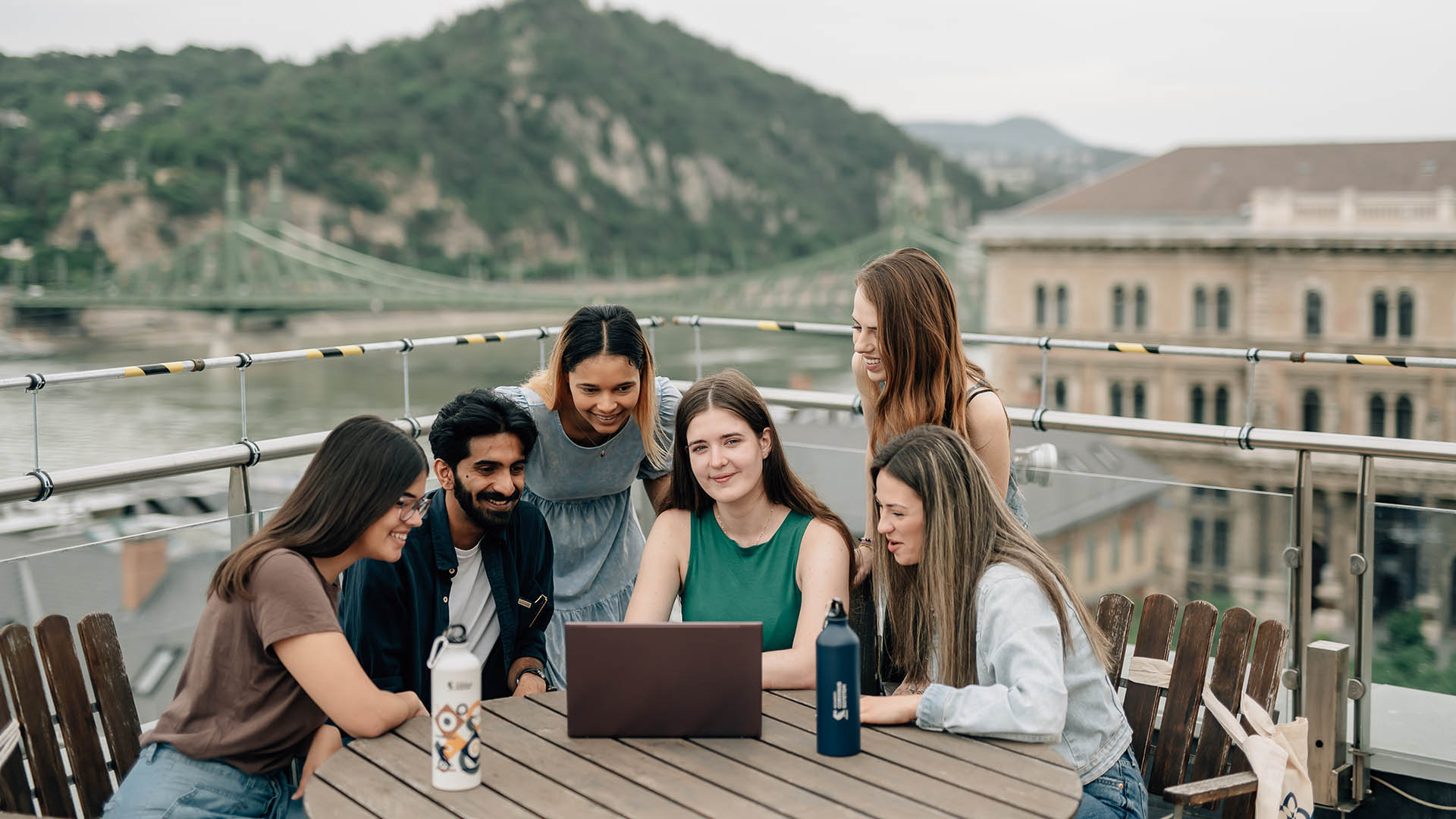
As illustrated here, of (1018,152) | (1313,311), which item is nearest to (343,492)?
(1313,311)

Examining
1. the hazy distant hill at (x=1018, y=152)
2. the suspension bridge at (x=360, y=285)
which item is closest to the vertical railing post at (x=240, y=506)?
the suspension bridge at (x=360, y=285)

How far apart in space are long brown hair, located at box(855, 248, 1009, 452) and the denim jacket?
1.32 feet

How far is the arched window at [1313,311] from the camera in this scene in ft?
173

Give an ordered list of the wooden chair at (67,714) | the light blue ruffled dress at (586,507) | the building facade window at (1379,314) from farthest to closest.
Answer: the building facade window at (1379,314), the light blue ruffled dress at (586,507), the wooden chair at (67,714)

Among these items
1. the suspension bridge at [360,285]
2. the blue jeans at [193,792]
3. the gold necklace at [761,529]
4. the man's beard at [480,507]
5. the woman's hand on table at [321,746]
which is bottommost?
the blue jeans at [193,792]

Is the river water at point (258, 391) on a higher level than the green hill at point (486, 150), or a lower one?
lower

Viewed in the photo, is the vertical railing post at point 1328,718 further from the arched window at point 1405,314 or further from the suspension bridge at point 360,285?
the arched window at point 1405,314

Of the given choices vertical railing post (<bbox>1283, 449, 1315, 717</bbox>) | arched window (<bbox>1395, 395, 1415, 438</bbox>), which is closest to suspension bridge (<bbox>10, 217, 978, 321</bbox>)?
arched window (<bbox>1395, 395, 1415, 438</bbox>)

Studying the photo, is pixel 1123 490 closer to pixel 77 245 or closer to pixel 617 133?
pixel 77 245

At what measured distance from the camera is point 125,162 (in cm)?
4191

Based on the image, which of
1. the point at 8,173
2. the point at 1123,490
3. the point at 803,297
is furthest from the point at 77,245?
the point at 1123,490

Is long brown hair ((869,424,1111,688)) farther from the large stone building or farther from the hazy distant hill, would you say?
the hazy distant hill

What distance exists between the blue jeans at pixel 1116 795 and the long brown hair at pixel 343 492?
988mm

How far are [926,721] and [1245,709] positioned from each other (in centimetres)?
57
